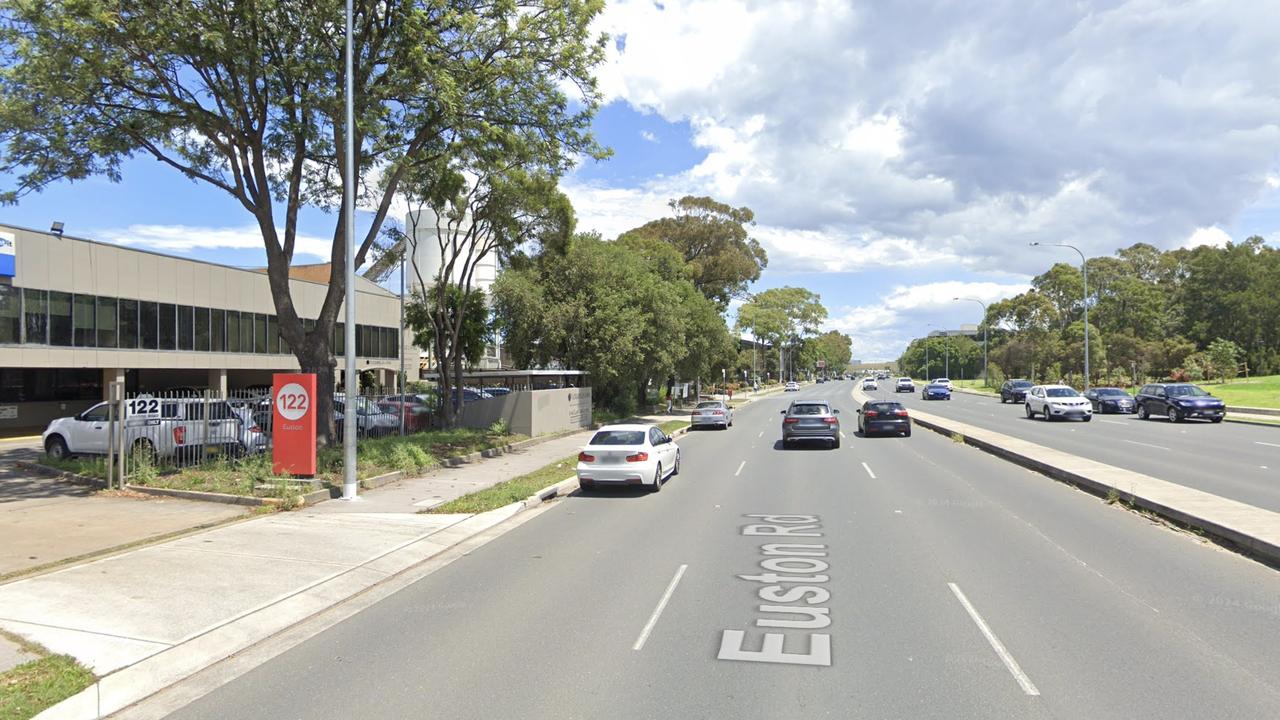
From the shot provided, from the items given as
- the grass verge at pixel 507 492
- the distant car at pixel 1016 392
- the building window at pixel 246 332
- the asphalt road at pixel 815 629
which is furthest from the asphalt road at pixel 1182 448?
the building window at pixel 246 332

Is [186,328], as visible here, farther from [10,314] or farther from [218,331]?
[10,314]

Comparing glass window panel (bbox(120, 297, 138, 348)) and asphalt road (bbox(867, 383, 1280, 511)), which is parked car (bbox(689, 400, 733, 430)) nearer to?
asphalt road (bbox(867, 383, 1280, 511))

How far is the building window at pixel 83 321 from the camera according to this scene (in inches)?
1192

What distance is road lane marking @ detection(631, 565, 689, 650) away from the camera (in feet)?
20.6

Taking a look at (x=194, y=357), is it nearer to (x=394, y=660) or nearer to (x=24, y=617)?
(x=24, y=617)

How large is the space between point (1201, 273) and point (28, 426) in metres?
96.2

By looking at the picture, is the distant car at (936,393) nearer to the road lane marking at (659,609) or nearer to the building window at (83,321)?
the building window at (83,321)

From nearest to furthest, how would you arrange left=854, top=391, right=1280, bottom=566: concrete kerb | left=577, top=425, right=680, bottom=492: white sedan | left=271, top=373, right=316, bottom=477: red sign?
left=854, top=391, right=1280, bottom=566: concrete kerb < left=271, top=373, right=316, bottom=477: red sign < left=577, top=425, right=680, bottom=492: white sedan

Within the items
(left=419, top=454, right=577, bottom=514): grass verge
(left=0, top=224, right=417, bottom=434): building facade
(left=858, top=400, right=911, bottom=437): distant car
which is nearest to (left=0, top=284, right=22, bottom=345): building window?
(left=0, top=224, right=417, bottom=434): building facade

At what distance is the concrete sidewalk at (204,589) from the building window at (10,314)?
2271cm

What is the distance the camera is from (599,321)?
3341 centimetres

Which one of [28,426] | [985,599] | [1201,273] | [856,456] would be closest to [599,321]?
[856,456]

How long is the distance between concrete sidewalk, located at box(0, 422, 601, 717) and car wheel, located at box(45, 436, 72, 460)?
1014 cm

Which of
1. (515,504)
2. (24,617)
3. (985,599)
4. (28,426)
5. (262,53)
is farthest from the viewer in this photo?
(28,426)
